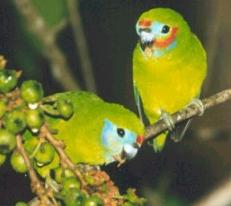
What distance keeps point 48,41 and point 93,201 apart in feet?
7.70

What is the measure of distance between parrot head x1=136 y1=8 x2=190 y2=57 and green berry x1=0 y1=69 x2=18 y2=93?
79.8 inches

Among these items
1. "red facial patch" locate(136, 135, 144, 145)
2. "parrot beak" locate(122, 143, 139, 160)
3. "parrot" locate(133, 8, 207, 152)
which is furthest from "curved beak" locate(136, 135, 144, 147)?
"parrot" locate(133, 8, 207, 152)

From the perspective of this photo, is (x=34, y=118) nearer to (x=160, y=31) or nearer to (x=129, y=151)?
(x=129, y=151)

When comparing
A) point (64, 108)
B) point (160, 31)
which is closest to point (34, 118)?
point (64, 108)

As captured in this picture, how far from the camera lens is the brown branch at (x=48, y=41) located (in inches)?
177

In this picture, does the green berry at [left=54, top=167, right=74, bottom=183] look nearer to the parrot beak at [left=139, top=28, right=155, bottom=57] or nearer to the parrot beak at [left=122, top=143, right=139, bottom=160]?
the parrot beak at [left=122, top=143, right=139, bottom=160]

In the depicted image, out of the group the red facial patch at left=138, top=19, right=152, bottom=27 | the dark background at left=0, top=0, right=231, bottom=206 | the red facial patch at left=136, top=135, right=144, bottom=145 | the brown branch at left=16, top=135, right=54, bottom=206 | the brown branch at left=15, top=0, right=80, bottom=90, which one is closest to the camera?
the brown branch at left=16, top=135, right=54, bottom=206

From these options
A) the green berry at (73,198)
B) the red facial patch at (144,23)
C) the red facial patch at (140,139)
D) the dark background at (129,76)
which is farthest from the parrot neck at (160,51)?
the green berry at (73,198)

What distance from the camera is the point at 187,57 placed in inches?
189

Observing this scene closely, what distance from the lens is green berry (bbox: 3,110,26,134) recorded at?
7.80 ft

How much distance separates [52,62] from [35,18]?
35 cm

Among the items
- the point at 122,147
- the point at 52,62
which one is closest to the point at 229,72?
the point at 52,62

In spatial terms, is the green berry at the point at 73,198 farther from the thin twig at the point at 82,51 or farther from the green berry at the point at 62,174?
the thin twig at the point at 82,51

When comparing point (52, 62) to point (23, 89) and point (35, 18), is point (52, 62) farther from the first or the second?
point (23, 89)
